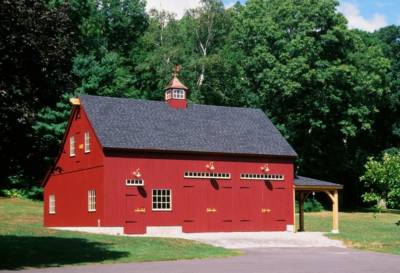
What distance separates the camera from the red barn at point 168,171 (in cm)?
3628

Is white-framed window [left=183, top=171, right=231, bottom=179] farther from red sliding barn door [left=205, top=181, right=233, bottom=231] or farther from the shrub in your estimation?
the shrub

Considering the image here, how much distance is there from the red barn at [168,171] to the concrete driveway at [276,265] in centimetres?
1031

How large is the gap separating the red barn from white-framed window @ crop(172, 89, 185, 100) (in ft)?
0.19

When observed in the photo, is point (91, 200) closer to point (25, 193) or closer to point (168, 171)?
point (168, 171)

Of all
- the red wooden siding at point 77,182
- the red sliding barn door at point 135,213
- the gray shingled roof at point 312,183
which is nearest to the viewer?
the red sliding barn door at point 135,213

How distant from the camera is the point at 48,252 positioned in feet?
82.8

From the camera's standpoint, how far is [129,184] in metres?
36.3

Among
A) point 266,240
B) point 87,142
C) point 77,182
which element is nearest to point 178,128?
point 87,142

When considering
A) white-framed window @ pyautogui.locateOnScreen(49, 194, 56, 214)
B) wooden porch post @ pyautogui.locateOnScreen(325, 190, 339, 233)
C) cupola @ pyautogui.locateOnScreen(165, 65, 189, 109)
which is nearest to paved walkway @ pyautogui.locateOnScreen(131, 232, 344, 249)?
wooden porch post @ pyautogui.locateOnScreen(325, 190, 339, 233)

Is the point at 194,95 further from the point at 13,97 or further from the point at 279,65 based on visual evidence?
the point at 13,97

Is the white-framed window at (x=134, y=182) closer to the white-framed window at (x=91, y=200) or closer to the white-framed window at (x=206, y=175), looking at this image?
the white-framed window at (x=91, y=200)

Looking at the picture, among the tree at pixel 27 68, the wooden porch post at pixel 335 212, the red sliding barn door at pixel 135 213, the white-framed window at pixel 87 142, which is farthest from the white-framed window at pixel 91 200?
the tree at pixel 27 68

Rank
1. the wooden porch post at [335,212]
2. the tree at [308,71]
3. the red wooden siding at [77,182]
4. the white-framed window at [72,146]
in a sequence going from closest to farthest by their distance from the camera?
the red wooden siding at [77,182] → the wooden porch post at [335,212] → the white-framed window at [72,146] → the tree at [308,71]

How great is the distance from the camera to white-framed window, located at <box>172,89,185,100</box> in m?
42.1
